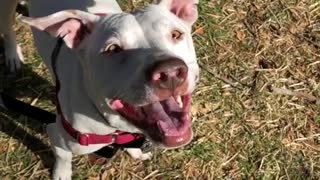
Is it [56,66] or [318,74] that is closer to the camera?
[56,66]

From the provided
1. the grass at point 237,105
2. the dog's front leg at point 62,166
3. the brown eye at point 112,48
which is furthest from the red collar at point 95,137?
the grass at point 237,105

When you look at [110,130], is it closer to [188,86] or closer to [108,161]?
[188,86]

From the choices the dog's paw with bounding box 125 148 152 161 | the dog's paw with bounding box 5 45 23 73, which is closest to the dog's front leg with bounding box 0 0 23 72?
the dog's paw with bounding box 5 45 23 73

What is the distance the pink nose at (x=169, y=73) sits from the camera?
257 centimetres

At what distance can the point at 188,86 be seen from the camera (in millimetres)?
2762

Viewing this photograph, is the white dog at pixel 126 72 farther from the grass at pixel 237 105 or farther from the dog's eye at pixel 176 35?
the grass at pixel 237 105

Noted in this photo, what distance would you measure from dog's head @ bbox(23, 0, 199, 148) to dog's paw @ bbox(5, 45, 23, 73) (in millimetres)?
1654

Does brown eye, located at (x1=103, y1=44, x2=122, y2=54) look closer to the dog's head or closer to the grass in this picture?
the dog's head

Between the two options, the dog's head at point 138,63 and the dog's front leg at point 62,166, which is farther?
the dog's front leg at point 62,166

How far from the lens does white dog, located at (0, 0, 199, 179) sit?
8.80 feet

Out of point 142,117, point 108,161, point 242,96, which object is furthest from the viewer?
point 242,96

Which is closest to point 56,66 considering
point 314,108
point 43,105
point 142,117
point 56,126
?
point 56,126

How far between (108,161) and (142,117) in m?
1.50

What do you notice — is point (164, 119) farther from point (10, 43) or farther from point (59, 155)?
point (10, 43)
